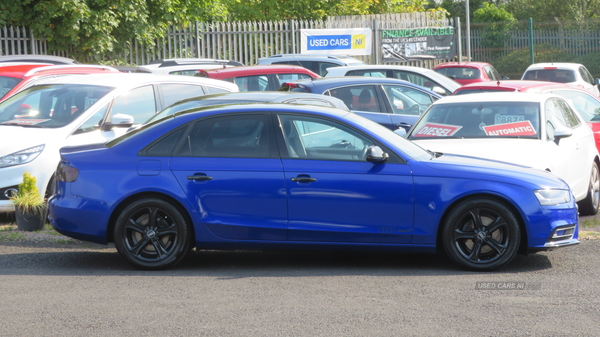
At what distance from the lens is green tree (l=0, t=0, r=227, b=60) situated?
21.1 m

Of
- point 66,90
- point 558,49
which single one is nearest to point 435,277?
point 66,90

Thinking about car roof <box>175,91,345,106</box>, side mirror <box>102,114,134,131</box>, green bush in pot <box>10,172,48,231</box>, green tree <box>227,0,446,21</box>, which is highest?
green tree <box>227,0,446,21</box>

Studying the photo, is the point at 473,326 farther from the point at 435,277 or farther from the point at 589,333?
the point at 435,277

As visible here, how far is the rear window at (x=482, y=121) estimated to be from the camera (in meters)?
8.93

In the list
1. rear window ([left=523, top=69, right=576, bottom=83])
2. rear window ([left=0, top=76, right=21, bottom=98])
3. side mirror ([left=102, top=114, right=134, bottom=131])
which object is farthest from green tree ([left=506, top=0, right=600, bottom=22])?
side mirror ([left=102, top=114, right=134, bottom=131])

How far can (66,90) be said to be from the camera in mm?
9625

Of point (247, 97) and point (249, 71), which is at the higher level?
point (249, 71)

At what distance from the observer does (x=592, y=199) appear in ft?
32.5

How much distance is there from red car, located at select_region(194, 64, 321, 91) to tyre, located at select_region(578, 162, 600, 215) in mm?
6001

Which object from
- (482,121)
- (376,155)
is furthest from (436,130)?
(376,155)

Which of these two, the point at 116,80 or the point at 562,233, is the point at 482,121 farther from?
the point at 116,80

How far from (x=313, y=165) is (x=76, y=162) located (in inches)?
81.1

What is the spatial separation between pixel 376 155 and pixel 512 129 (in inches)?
121

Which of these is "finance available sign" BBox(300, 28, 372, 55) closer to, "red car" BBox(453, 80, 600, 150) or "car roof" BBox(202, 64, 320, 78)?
"car roof" BBox(202, 64, 320, 78)
